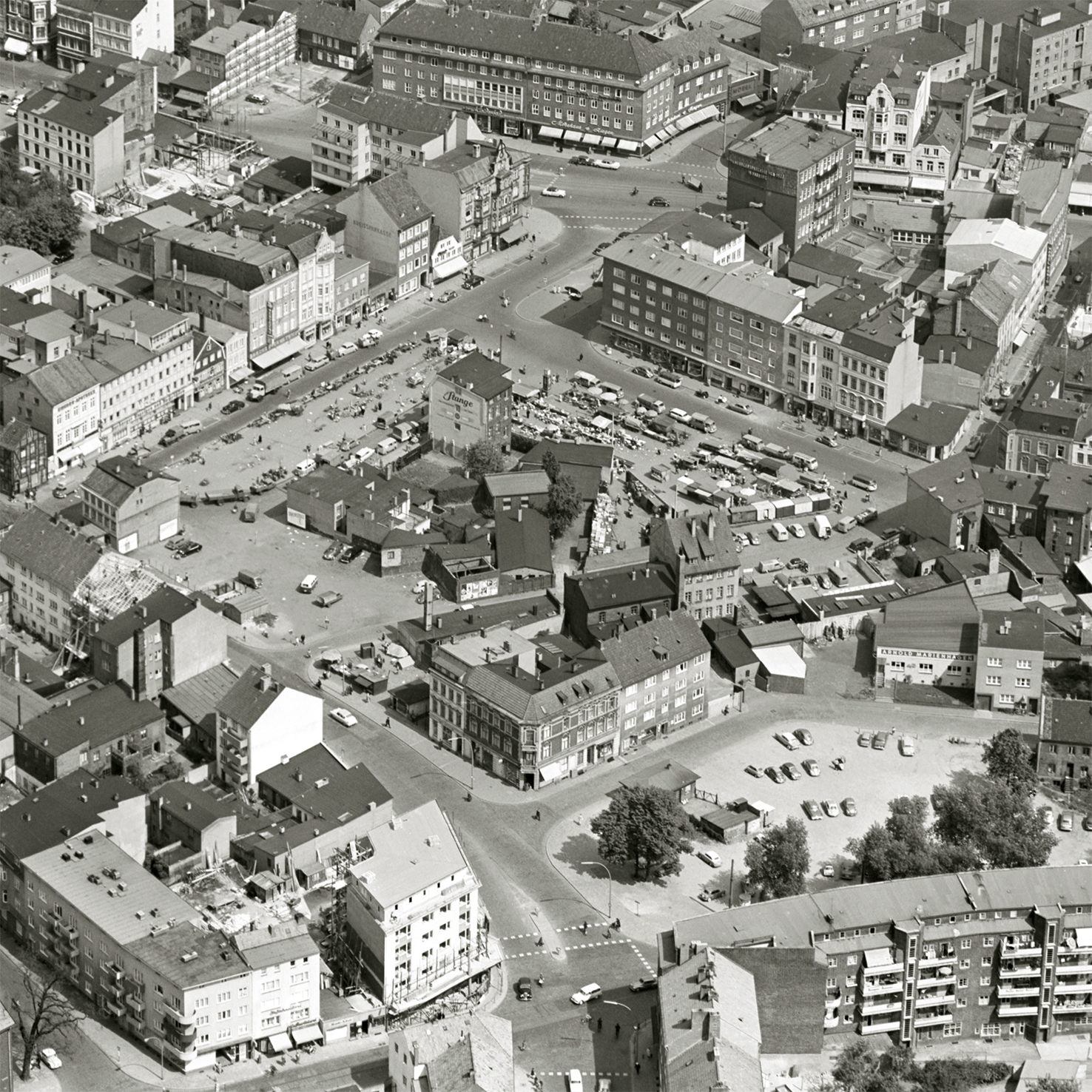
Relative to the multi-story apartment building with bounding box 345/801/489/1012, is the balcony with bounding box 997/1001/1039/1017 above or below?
below

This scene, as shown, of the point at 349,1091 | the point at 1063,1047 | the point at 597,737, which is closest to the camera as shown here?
the point at 349,1091

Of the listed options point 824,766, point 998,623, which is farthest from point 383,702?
point 998,623

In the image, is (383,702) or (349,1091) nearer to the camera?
(349,1091)

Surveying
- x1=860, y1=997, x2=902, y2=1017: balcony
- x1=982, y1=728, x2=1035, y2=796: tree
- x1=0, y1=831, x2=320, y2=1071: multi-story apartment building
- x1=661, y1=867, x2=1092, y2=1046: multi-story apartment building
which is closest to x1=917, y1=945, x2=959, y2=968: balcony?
x1=661, y1=867, x2=1092, y2=1046: multi-story apartment building

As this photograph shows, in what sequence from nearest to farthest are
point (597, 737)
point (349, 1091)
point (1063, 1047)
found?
1. point (349, 1091)
2. point (1063, 1047)
3. point (597, 737)

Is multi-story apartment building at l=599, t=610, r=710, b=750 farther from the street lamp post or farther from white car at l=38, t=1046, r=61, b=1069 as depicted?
white car at l=38, t=1046, r=61, b=1069

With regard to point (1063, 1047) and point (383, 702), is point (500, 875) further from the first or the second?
point (1063, 1047)
